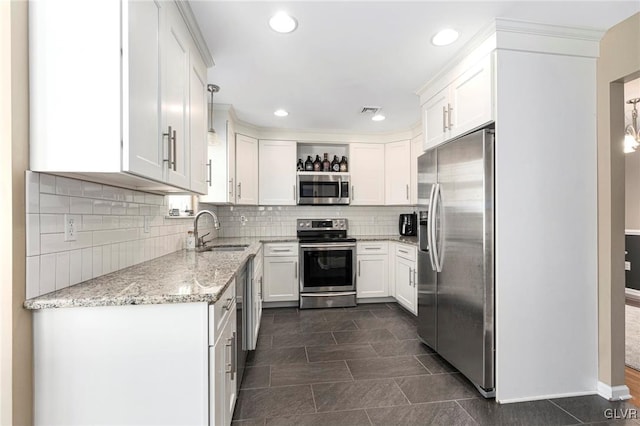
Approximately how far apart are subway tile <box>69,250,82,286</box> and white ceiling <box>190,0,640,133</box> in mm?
1422

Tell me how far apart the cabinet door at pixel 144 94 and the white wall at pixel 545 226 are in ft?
6.36

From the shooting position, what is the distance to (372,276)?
4273 mm

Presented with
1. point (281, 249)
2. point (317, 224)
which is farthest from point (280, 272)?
point (317, 224)

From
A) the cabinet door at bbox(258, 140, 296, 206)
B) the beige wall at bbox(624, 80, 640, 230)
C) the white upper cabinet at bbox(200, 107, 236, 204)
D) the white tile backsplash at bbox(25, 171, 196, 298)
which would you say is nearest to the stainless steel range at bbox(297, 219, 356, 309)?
the cabinet door at bbox(258, 140, 296, 206)

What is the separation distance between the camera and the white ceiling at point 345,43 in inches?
69.5

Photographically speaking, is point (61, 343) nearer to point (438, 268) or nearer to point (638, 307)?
point (438, 268)

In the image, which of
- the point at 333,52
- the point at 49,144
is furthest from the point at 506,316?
the point at 49,144

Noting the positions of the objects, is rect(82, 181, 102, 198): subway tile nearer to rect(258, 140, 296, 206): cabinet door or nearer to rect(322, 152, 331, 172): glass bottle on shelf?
rect(258, 140, 296, 206): cabinet door

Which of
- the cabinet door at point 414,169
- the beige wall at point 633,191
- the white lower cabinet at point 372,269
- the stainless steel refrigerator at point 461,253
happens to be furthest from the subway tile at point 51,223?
the beige wall at point 633,191

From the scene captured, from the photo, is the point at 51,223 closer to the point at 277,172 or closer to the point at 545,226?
the point at 545,226

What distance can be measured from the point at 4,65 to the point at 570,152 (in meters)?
2.89

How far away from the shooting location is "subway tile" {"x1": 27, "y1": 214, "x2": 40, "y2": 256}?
45.5 inches

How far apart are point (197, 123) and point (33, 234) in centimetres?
116

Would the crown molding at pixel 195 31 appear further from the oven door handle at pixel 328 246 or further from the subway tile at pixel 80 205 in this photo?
the oven door handle at pixel 328 246
